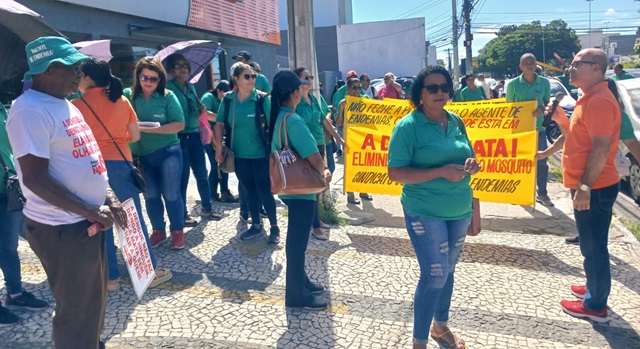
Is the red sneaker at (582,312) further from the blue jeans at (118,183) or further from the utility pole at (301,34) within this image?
the utility pole at (301,34)

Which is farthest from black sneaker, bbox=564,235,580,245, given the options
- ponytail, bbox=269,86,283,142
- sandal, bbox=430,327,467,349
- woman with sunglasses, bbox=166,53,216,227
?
woman with sunglasses, bbox=166,53,216,227

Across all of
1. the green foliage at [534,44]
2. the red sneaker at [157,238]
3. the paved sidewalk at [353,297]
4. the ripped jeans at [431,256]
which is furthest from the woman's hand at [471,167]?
the green foliage at [534,44]

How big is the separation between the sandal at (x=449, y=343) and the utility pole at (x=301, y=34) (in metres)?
3.47

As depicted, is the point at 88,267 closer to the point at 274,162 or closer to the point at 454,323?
the point at 274,162

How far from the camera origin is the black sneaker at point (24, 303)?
11.6 feet

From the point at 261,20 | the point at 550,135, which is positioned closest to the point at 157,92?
the point at 550,135

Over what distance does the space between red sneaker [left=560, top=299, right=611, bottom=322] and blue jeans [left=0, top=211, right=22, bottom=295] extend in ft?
13.3

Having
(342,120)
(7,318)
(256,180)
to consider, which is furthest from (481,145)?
(7,318)

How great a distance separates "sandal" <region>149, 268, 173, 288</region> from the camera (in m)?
4.00

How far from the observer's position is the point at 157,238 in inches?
192

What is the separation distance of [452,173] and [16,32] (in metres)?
3.17

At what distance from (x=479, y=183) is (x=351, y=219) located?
1595 mm

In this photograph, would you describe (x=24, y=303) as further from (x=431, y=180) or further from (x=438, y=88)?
(x=438, y=88)

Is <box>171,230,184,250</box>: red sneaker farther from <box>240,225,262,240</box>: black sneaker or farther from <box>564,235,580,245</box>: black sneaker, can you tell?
<box>564,235,580,245</box>: black sneaker
